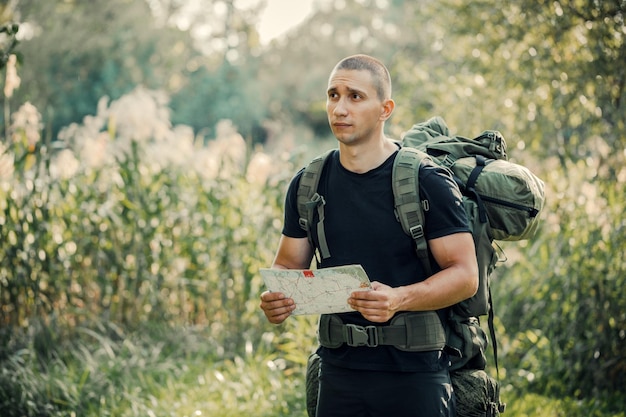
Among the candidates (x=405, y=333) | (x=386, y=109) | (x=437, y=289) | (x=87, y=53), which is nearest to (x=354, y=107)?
(x=386, y=109)

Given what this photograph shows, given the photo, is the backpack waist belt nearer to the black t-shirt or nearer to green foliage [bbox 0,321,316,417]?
the black t-shirt

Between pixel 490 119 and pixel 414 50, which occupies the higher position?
pixel 414 50

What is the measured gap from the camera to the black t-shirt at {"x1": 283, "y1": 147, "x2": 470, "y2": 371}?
2.51 meters

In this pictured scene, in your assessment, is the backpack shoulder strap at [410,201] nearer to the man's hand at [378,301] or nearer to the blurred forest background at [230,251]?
the man's hand at [378,301]

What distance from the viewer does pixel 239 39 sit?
34.0 meters

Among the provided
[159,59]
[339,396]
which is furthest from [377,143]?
[159,59]

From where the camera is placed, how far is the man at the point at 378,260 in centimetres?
249

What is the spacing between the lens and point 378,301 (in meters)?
2.37

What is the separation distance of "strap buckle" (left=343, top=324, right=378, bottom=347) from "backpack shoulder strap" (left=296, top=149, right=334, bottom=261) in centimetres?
28

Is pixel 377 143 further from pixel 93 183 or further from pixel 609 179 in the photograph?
pixel 93 183

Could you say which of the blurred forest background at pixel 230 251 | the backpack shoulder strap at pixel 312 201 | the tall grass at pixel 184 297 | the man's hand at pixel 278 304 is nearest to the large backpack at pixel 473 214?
the backpack shoulder strap at pixel 312 201

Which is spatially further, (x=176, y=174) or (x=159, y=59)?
(x=159, y=59)

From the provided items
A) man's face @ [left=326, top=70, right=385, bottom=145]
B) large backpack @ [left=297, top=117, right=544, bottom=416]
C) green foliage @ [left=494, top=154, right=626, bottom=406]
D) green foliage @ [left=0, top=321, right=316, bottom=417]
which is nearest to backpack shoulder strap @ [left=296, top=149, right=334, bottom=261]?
large backpack @ [left=297, top=117, right=544, bottom=416]

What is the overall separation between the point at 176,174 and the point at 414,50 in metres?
21.0
